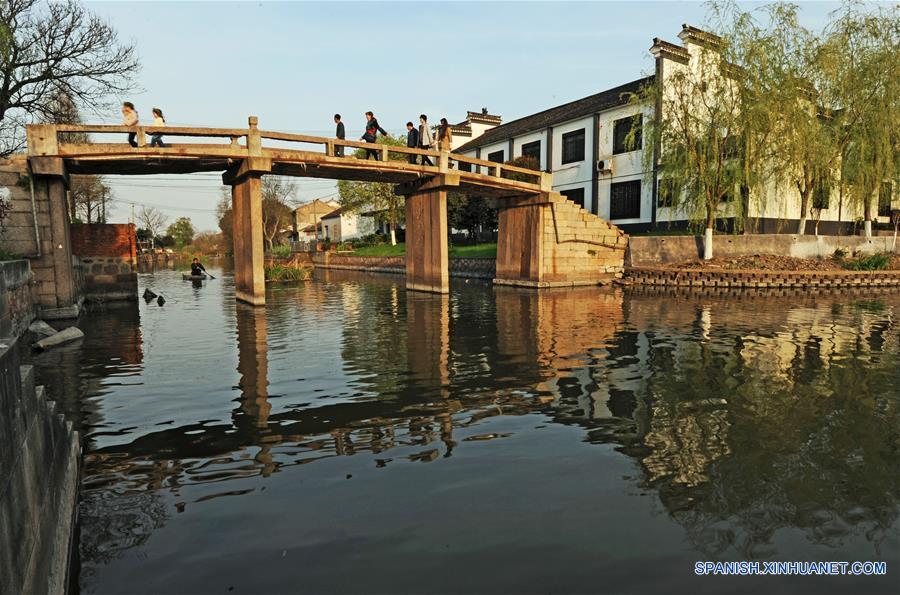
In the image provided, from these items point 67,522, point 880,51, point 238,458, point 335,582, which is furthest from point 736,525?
point 880,51

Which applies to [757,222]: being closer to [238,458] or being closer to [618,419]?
[618,419]

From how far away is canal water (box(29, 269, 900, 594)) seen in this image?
3.71 metres

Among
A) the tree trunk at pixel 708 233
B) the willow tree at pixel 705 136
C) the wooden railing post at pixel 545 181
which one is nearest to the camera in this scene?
the willow tree at pixel 705 136

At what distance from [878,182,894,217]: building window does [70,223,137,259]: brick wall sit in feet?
110

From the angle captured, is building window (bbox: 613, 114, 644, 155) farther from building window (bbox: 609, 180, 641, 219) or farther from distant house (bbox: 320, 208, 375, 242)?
distant house (bbox: 320, 208, 375, 242)

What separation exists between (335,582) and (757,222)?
2874 cm

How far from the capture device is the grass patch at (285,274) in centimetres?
3219

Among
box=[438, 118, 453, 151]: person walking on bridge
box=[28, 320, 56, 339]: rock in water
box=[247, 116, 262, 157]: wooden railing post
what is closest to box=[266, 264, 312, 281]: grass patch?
box=[438, 118, 453, 151]: person walking on bridge

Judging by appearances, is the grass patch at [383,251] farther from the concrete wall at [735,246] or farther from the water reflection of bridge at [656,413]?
the water reflection of bridge at [656,413]

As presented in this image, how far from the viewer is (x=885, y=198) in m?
29.2

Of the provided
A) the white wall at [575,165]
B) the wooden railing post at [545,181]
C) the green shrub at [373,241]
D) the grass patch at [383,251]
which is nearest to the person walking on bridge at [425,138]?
the wooden railing post at [545,181]

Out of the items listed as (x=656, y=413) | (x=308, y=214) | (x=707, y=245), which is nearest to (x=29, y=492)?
(x=656, y=413)

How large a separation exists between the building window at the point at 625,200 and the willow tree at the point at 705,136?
537cm

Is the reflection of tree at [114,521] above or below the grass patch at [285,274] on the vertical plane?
below
